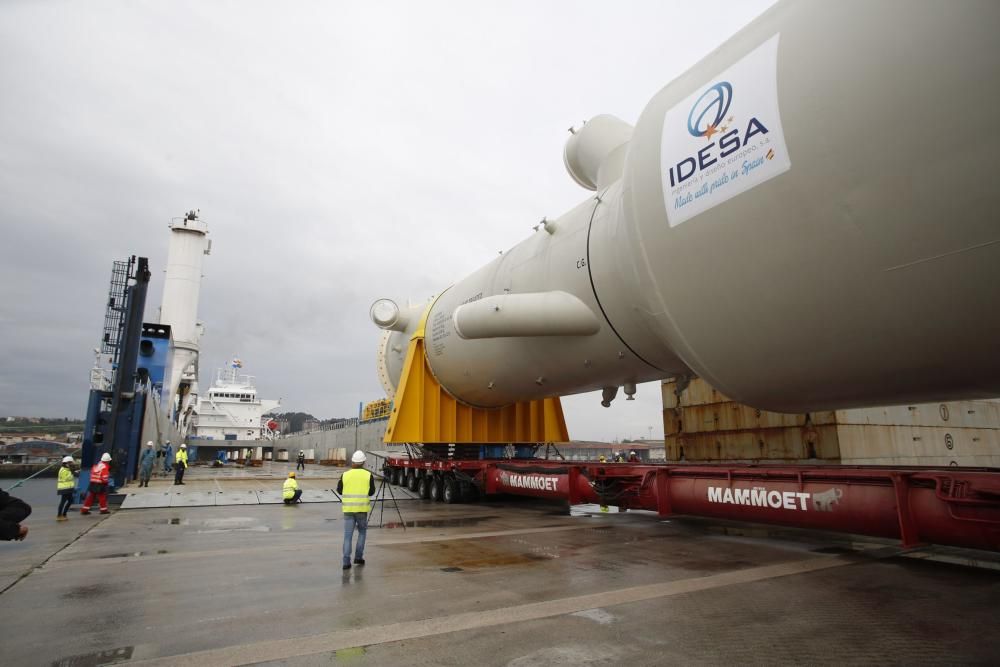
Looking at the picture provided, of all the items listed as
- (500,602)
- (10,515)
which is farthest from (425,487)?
(500,602)

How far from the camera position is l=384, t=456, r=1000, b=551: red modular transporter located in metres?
4.54

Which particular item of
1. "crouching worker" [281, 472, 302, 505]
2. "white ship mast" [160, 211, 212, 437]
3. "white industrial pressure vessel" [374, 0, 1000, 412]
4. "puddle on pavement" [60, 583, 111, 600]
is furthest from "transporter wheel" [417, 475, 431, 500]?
"white ship mast" [160, 211, 212, 437]

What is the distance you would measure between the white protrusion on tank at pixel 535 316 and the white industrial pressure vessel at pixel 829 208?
4.47ft

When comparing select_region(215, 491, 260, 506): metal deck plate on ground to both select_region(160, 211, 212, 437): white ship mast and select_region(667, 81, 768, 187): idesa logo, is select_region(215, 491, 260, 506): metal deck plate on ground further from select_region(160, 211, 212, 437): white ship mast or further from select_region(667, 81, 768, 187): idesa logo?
select_region(160, 211, 212, 437): white ship mast

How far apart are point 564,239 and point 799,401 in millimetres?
4212

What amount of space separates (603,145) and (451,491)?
8.95 m

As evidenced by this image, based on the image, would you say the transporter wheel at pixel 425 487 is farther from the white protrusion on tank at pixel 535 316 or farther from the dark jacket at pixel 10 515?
the dark jacket at pixel 10 515

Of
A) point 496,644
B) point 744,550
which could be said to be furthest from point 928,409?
point 496,644

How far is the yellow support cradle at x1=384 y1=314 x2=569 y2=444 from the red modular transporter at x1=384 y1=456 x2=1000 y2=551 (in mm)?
3755

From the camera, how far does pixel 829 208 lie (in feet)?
13.1

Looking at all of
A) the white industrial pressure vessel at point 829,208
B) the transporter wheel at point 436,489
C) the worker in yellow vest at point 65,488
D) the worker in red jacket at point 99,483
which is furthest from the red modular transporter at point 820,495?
the worker in yellow vest at point 65,488

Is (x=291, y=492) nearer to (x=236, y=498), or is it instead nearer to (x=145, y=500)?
(x=236, y=498)

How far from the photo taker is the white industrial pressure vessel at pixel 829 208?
341cm

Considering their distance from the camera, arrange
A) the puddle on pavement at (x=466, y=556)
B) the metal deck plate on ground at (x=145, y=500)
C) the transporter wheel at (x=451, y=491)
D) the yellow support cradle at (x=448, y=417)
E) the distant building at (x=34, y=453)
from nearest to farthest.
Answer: the puddle on pavement at (x=466, y=556)
the yellow support cradle at (x=448, y=417)
the metal deck plate on ground at (x=145, y=500)
the transporter wheel at (x=451, y=491)
the distant building at (x=34, y=453)
